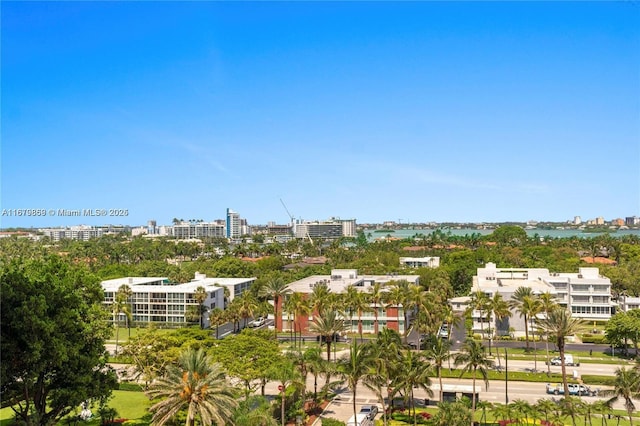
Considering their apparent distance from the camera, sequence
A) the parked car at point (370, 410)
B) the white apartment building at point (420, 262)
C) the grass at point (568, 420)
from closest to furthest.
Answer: the grass at point (568, 420) → the parked car at point (370, 410) → the white apartment building at point (420, 262)

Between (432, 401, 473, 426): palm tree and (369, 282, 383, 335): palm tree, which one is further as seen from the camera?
(369, 282, 383, 335): palm tree

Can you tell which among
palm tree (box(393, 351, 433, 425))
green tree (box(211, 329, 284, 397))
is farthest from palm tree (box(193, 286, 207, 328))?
palm tree (box(393, 351, 433, 425))

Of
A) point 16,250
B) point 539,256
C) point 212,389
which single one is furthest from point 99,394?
point 539,256

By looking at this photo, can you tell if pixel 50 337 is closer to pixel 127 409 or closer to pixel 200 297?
pixel 127 409

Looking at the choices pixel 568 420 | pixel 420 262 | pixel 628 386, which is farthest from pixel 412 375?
pixel 420 262

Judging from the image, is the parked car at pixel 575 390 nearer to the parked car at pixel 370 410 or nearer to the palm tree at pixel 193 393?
the parked car at pixel 370 410

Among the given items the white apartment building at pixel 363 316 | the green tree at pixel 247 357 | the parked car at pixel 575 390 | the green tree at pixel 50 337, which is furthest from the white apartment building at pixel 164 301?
the parked car at pixel 575 390

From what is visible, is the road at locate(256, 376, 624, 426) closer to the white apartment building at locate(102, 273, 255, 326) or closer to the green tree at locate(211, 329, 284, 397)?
the green tree at locate(211, 329, 284, 397)
